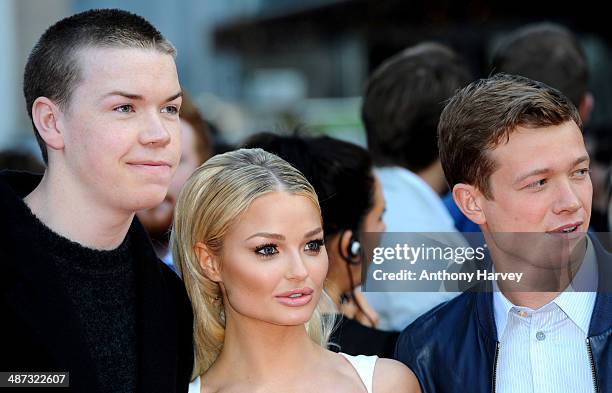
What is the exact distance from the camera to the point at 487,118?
2.71 meters

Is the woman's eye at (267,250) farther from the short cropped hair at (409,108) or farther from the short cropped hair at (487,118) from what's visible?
the short cropped hair at (409,108)

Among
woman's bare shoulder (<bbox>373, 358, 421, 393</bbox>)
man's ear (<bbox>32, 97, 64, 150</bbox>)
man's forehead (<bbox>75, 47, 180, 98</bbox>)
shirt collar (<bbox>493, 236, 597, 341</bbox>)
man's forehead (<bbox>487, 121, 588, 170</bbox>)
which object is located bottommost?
woman's bare shoulder (<bbox>373, 358, 421, 393</bbox>)

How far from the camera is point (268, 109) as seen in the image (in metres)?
15.1

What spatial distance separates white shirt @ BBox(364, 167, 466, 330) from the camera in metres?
3.51

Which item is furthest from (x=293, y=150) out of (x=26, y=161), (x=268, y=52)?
(x=268, y=52)

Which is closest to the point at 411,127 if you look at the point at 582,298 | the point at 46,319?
the point at 582,298

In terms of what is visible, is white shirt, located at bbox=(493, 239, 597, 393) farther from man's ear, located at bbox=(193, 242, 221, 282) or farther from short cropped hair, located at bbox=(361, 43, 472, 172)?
short cropped hair, located at bbox=(361, 43, 472, 172)

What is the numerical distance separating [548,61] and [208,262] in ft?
7.36

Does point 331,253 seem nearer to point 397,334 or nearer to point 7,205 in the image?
point 397,334

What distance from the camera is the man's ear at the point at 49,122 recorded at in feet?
8.32

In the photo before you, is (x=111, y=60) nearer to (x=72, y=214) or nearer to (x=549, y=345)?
(x=72, y=214)

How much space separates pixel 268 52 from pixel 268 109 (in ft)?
18.2

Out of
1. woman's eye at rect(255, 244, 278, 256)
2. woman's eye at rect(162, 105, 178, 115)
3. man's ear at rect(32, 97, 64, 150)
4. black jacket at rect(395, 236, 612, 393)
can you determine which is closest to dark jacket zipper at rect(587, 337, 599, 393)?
black jacket at rect(395, 236, 612, 393)

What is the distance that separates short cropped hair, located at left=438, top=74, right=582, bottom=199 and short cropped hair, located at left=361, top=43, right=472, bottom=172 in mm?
1397
